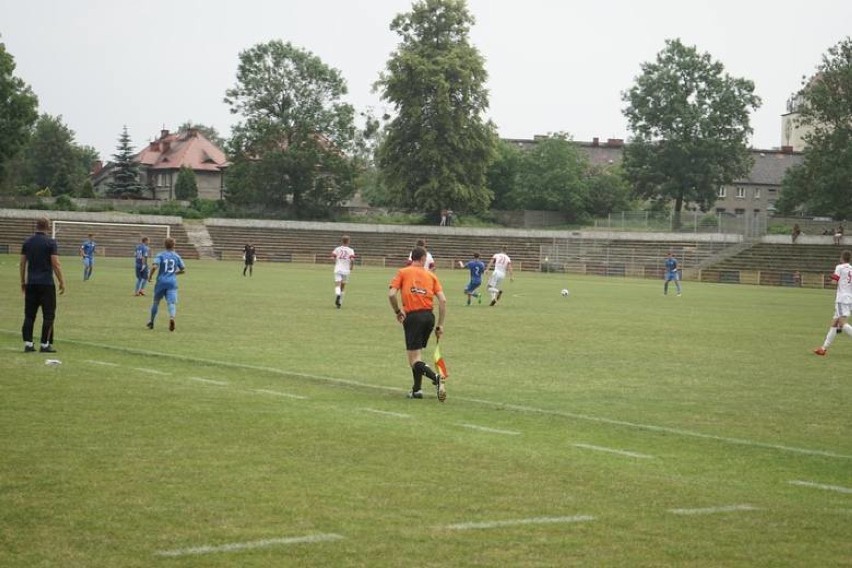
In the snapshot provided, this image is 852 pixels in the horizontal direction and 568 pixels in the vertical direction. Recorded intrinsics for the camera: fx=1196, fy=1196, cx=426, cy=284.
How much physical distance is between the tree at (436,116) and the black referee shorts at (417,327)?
78.9 metres

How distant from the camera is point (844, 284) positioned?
24.5m

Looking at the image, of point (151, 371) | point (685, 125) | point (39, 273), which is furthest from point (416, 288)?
point (685, 125)

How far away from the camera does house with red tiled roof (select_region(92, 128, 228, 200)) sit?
133 metres

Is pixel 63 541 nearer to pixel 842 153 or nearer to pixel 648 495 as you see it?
pixel 648 495

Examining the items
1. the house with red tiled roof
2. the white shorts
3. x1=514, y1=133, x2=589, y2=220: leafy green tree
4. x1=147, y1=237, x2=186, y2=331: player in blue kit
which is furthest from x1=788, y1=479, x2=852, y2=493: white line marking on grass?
the house with red tiled roof

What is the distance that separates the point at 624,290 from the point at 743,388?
37821mm

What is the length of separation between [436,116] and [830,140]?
29964mm

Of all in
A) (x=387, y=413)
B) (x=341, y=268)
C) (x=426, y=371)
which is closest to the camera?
(x=387, y=413)

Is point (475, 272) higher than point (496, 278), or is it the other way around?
point (475, 272)

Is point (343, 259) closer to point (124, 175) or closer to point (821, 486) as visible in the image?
point (821, 486)

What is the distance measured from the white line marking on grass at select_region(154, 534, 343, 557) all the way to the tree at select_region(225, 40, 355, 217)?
93863 millimetres

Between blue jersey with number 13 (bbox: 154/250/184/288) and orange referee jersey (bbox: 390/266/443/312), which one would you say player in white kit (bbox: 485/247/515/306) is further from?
orange referee jersey (bbox: 390/266/443/312)

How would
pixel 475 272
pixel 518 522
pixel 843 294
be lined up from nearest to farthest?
pixel 518 522 < pixel 843 294 < pixel 475 272

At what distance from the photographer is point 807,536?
805cm
